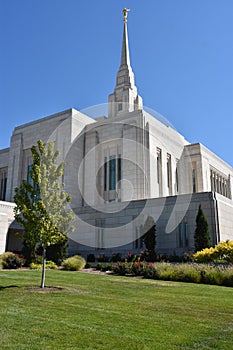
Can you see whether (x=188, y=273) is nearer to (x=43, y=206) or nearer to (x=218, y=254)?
(x=218, y=254)

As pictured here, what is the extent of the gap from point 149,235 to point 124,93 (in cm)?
2457

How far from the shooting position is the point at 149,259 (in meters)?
22.6

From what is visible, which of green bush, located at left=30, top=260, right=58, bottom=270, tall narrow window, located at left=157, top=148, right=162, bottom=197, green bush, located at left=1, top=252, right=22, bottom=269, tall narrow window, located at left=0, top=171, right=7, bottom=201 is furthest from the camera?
tall narrow window, located at left=0, top=171, right=7, bottom=201

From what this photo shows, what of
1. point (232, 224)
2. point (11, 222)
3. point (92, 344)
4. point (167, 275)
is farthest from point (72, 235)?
point (92, 344)

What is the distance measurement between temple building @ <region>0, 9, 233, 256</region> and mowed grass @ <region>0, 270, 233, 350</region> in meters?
14.4

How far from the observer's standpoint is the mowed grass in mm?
5121

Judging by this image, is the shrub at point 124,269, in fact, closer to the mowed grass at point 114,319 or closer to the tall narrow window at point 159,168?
the mowed grass at point 114,319

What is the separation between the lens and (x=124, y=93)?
4394 centimetres

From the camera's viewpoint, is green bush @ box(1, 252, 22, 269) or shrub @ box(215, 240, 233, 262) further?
green bush @ box(1, 252, 22, 269)

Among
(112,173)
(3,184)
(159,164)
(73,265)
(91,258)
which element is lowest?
(73,265)

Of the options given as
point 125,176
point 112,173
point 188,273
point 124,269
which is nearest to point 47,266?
point 124,269

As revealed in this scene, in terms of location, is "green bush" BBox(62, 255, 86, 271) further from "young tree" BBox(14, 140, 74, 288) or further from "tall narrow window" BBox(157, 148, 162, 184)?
"tall narrow window" BBox(157, 148, 162, 184)

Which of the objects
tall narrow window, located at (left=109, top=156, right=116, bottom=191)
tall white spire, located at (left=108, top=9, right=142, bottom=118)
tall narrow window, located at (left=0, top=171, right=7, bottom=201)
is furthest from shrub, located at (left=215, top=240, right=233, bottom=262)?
tall narrow window, located at (left=0, top=171, right=7, bottom=201)

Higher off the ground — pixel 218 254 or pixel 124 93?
pixel 124 93
